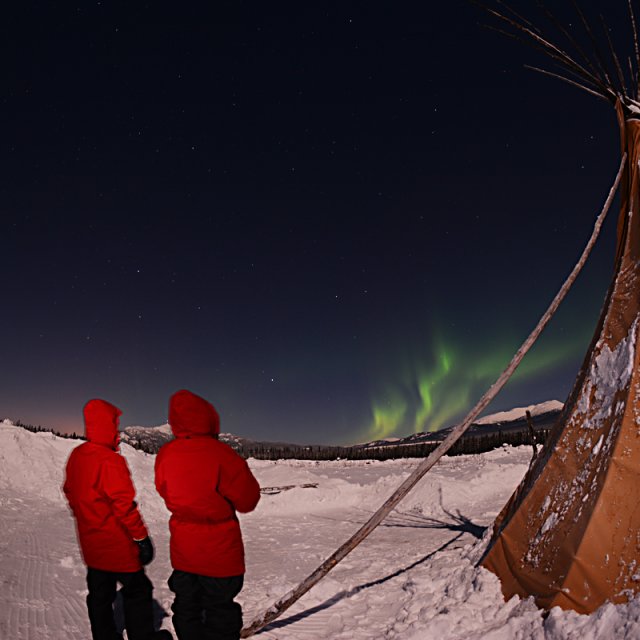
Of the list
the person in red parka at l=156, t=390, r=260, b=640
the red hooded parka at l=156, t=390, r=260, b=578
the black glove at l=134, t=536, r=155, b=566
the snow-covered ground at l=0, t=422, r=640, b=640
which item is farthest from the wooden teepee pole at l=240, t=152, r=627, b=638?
the black glove at l=134, t=536, r=155, b=566

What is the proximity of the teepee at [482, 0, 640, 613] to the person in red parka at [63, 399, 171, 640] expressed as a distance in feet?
9.08

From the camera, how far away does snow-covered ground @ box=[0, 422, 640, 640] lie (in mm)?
3615

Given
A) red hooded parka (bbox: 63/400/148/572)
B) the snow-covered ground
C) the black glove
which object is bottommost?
the snow-covered ground

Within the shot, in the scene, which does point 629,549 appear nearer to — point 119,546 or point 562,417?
point 562,417

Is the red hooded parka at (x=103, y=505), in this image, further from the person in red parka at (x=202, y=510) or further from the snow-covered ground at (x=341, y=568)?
the snow-covered ground at (x=341, y=568)

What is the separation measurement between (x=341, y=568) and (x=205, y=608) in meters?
3.38

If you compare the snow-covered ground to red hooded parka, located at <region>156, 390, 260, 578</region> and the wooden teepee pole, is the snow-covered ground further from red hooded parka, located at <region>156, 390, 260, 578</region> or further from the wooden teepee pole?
red hooded parka, located at <region>156, 390, 260, 578</region>

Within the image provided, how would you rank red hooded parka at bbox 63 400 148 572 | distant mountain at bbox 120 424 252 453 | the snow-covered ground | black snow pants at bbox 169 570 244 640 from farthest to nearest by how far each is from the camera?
distant mountain at bbox 120 424 252 453, the snow-covered ground, red hooded parka at bbox 63 400 148 572, black snow pants at bbox 169 570 244 640

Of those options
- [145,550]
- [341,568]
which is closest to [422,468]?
[145,550]

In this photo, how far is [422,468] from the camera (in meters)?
3.63

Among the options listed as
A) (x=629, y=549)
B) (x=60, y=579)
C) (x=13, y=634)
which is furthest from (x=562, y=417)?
(x=60, y=579)

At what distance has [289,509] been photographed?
11.2 m

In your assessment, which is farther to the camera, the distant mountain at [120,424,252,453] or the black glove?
the distant mountain at [120,424,252,453]

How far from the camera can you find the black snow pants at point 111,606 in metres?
3.15
